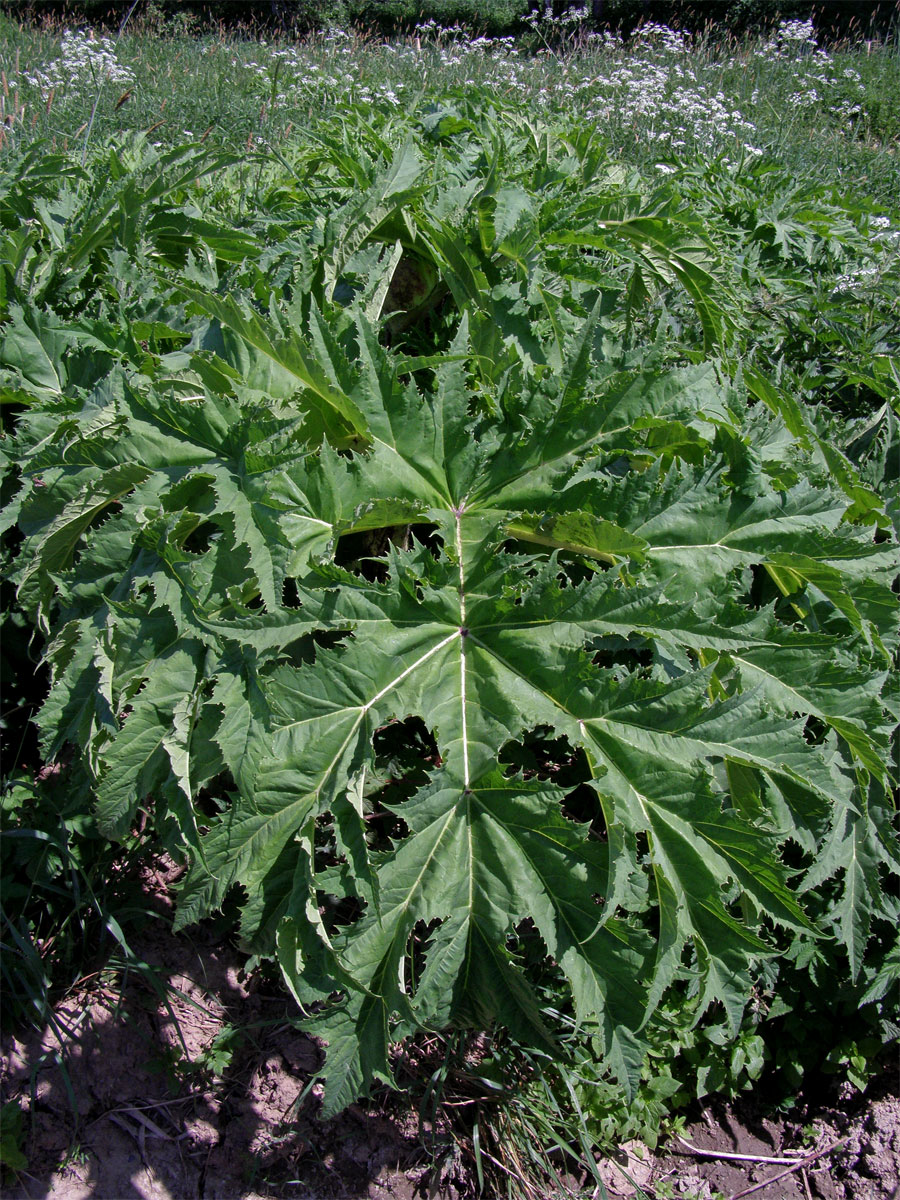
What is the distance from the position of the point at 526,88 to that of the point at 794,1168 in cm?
843

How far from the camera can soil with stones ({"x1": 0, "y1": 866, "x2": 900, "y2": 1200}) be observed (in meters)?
2.16

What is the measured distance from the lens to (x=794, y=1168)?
Answer: 2.50 m

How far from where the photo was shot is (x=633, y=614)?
1.60 meters

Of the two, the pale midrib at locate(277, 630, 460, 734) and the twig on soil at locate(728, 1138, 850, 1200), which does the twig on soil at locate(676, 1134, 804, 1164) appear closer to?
the twig on soil at locate(728, 1138, 850, 1200)

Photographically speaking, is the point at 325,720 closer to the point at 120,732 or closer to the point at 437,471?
the point at 120,732

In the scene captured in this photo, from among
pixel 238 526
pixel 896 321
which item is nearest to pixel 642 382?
pixel 238 526

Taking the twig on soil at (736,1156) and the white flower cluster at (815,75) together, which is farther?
the white flower cluster at (815,75)

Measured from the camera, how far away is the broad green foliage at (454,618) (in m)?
1.53

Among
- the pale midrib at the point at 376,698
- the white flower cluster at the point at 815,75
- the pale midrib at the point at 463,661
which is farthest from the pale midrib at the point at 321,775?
the white flower cluster at the point at 815,75

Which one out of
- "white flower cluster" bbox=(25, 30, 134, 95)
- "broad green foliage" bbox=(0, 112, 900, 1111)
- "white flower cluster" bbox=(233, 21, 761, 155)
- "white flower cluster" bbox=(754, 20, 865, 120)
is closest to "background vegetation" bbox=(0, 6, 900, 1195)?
"broad green foliage" bbox=(0, 112, 900, 1111)

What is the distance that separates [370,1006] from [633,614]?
86 centimetres

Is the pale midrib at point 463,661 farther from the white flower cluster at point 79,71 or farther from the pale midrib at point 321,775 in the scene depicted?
the white flower cluster at point 79,71

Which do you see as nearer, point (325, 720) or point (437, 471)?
point (325, 720)

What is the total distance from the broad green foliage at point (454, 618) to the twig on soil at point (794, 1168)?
75 centimetres
